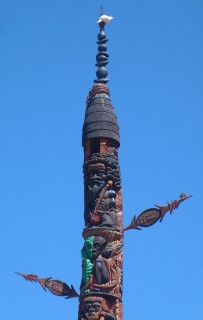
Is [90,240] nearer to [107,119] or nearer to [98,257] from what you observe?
[98,257]

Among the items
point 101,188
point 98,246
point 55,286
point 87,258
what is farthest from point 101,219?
point 55,286

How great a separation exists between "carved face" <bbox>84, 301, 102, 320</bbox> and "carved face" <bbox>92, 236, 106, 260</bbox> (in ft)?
3.84

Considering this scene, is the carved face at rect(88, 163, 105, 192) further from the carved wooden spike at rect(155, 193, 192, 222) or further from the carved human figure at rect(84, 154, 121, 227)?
the carved wooden spike at rect(155, 193, 192, 222)

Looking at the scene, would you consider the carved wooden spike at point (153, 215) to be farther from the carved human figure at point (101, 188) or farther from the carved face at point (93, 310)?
the carved face at point (93, 310)

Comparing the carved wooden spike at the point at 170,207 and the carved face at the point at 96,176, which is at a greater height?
the carved face at the point at 96,176

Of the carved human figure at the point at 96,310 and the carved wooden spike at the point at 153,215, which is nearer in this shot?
the carved human figure at the point at 96,310

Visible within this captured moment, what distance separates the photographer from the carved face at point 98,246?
2177 centimetres

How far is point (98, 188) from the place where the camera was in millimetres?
22594

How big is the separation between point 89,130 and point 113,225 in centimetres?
276

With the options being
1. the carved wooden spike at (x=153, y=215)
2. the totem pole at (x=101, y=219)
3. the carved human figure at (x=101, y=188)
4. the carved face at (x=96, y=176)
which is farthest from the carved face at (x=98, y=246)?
the carved face at (x=96, y=176)

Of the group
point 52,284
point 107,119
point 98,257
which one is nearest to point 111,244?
point 98,257

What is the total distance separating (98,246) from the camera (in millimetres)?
21859

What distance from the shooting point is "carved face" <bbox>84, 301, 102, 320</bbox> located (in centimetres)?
2100

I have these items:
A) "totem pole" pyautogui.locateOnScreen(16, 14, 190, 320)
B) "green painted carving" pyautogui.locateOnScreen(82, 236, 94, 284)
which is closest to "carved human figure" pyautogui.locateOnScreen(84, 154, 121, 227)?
"totem pole" pyautogui.locateOnScreen(16, 14, 190, 320)
